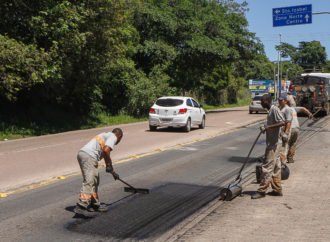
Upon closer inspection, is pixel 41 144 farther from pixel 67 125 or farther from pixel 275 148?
pixel 275 148

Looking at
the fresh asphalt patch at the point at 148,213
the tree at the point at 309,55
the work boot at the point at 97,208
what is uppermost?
the tree at the point at 309,55

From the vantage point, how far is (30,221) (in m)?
5.55

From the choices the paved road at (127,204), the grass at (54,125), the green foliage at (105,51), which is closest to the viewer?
the paved road at (127,204)

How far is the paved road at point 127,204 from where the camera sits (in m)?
5.11

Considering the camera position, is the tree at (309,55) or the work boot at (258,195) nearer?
the work boot at (258,195)

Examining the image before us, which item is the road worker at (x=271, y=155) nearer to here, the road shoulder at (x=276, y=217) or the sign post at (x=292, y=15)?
the road shoulder at (x=276, y=217)

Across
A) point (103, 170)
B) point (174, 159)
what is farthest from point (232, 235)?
point (174, 159)

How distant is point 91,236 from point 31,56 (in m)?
13.7

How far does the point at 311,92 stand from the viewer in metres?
29.7

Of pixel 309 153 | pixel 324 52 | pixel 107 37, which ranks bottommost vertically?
pixel 309 153

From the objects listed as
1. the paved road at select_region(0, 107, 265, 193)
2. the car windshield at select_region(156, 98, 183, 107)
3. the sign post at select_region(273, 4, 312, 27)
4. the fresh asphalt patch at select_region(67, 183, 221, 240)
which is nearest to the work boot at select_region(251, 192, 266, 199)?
the fresh asphalt patch at select_region(67, 183, 221, 240)

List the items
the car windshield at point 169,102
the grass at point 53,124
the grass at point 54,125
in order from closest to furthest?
the grass at point 54,125, the grass at point 53,124, the car windshield at point 169,102

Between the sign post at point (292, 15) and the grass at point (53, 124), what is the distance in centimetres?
1158

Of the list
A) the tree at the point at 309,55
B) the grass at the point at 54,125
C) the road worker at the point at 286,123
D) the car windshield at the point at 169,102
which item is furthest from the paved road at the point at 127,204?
the tree at the point at 309,55
